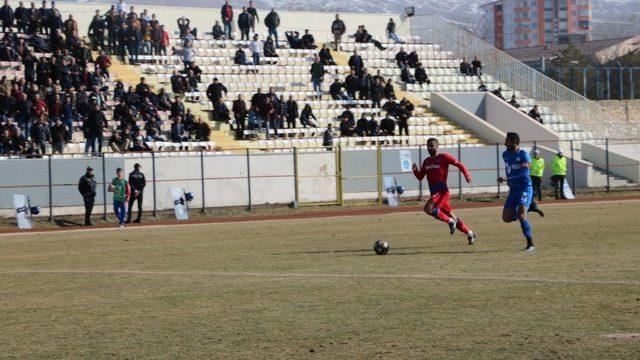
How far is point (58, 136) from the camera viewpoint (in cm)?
4000

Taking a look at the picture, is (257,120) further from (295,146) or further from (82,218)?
(82,218)

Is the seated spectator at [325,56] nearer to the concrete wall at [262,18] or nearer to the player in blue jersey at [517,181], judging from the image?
the concrete wall at [262,18]

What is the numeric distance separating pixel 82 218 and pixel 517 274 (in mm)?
25137

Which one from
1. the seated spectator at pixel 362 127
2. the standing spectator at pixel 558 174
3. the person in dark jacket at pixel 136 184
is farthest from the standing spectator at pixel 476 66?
the person in dark jacket at pixel 136 184

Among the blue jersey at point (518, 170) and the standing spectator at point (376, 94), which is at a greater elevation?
the standing spectator at point (376, 94)

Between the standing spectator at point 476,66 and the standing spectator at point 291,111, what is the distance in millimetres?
13408

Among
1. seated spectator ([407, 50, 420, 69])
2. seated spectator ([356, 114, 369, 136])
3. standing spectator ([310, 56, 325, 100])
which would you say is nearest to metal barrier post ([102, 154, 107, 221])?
A: seated spectator ([356, 114, 369, 136])

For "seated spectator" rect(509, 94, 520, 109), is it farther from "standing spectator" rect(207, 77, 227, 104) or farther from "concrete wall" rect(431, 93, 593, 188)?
"standing spectator" rect(207, 77, 227, 104)

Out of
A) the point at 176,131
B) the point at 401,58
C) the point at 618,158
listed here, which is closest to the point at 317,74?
the point at 401,58

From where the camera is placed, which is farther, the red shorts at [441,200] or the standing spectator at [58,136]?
the standing spectator at [58,136]

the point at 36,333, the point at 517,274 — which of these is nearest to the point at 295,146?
the point at 517,274

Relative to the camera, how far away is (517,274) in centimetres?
1639

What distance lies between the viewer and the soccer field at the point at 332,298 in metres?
11.0

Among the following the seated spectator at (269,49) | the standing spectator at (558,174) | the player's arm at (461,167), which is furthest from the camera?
the seated spectator at (269,49)
